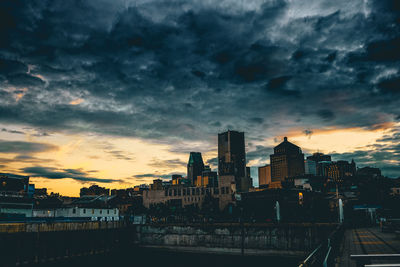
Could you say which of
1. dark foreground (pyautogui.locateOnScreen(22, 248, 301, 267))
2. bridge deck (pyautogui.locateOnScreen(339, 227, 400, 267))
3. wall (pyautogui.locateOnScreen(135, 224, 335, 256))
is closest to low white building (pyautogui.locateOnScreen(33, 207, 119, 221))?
wall (pyautogui.locateOnScreen(135, 224, 335, 256))

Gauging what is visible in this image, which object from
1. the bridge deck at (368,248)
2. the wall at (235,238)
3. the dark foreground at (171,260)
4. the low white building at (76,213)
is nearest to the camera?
the bridge deck at (368,248)

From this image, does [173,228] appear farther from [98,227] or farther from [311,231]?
[311,231]

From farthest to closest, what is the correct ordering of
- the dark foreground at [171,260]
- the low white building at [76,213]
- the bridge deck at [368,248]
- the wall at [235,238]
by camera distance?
1. the low white building at [76,213]
2. the wall at [235,238]
3. the dark foreground at [171,260]
4. the bridge deck at [368,248]

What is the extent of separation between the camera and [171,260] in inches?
2763

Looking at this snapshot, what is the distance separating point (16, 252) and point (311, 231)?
182ft

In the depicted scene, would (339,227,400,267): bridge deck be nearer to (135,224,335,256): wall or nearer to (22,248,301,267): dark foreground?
(135,224,335,256): wall

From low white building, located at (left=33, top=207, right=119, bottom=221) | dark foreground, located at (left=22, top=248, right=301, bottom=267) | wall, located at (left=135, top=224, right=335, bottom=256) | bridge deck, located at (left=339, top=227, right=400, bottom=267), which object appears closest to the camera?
bridge deck, located at (left=339, top=227, right=400, bottom=267)

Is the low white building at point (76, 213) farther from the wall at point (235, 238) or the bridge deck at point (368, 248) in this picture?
the bridge deck at point (368, 248)

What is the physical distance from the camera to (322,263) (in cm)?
864

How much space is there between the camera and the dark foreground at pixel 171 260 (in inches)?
2480

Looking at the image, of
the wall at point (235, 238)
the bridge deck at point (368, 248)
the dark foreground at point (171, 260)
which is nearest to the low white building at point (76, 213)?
the wall at point (235, 238)

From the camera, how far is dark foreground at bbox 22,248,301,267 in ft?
207

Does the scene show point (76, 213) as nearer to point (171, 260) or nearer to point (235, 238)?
point (171, 260)

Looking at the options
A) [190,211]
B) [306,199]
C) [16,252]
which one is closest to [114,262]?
[16,252]
